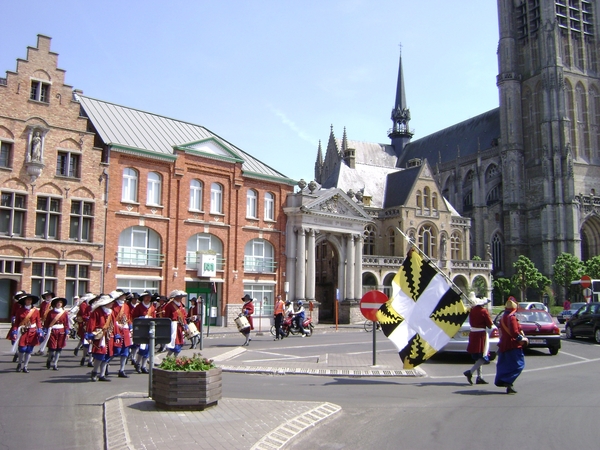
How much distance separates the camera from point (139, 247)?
3061 centimetres

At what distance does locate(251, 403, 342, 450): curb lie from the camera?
7.10m

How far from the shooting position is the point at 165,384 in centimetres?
865

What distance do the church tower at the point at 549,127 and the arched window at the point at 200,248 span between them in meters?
45.9

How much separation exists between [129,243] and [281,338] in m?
10.0

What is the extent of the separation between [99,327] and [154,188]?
20382 millimetres

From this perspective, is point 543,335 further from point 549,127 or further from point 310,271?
point 549,127

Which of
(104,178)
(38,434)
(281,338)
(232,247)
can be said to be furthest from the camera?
(232,247)

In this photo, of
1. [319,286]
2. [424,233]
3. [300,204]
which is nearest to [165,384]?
[300,204]

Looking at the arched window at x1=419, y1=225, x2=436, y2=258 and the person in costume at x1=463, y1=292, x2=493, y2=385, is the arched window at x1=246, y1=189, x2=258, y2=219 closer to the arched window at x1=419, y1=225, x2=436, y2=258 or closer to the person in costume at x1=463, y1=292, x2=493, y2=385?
the person in costume at x1=463, y1=292, x2=493, y2=385

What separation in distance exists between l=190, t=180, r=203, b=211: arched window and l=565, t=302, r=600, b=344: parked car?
19.1 meters

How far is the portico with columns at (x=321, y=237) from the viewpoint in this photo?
3694cm

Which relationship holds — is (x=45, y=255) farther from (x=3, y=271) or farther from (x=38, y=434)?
(x=38, y=434)

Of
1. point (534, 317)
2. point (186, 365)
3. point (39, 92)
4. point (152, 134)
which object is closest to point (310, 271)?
point (152, 134)

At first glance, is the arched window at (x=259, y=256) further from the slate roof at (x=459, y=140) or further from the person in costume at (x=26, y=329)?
the slate roof at (x=459, y=140)
